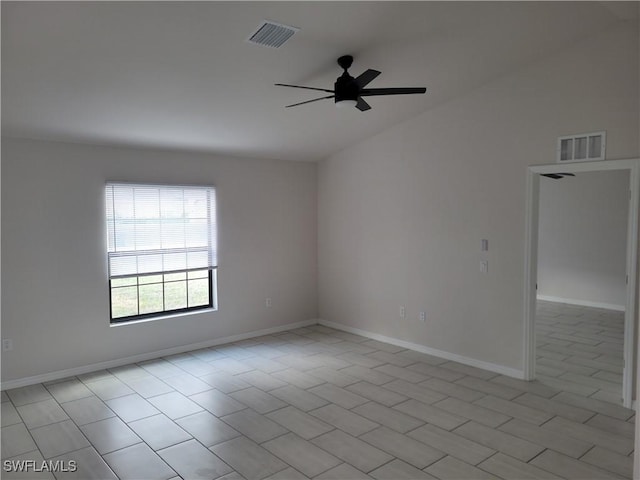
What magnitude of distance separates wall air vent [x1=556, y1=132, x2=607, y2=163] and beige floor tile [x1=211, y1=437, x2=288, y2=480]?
3.70 meters

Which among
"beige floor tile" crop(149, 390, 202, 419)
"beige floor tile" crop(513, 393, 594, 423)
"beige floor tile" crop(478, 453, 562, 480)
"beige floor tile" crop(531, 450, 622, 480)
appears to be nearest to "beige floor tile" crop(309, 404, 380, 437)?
"beige floor tile" crop(478, 453, 562, 480)

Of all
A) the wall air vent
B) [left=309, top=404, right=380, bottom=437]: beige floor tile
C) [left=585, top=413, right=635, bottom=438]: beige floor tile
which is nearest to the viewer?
[left=585, top=413, right=635, bottom=438]: beige floor tile

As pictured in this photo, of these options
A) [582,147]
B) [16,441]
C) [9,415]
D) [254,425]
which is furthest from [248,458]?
[582,147]

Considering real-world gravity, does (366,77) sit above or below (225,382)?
above

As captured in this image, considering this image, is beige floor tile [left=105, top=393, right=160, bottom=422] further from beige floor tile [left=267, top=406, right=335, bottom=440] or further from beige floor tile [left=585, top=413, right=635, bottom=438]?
beige floor tile [left=585, top=413, right=635, bottom=438]

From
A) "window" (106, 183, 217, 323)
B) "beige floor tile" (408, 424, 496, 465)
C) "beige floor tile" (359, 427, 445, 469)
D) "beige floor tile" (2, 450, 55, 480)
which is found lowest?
"beige floor tile" (2, 450, 55, 480)

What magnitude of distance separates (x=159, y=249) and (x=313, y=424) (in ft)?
9.48

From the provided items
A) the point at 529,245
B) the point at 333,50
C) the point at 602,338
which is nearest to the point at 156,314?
the point at 333,50

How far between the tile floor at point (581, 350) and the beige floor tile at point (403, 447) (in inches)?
77.0

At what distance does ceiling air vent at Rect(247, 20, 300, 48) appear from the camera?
3184 millimetres

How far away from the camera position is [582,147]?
4215mm

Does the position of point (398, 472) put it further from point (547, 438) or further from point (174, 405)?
point (174, 405)

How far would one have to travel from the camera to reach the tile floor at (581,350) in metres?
4.57

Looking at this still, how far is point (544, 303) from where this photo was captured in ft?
28.3
